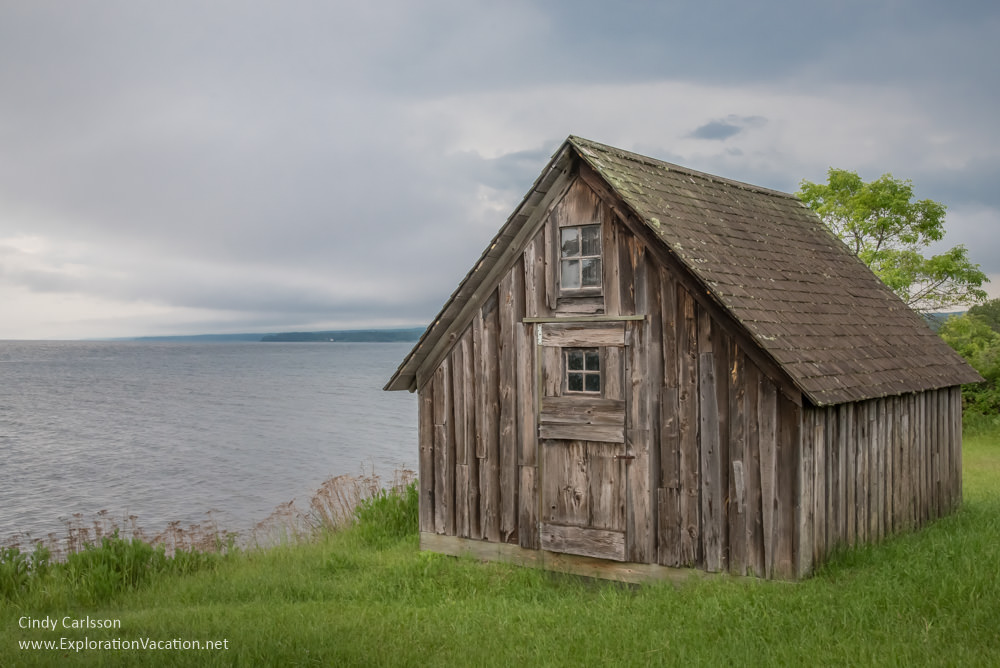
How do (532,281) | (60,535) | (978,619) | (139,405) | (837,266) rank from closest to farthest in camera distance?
(978,619) → (532,281) → (837,266) → (60,535) → (139,405)

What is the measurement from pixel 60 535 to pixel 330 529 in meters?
8.14

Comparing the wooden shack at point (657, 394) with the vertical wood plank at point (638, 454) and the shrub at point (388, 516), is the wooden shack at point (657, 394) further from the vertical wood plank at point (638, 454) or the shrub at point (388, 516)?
the shrub at point (388, 516)

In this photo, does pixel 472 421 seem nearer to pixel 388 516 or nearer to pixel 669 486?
pixel 669 486

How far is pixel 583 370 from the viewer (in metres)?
11.8

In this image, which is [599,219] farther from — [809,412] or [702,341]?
[809,412]

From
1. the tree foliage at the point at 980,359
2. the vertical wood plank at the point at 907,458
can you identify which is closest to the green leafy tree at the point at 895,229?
the tree foliage at the point at 980,359

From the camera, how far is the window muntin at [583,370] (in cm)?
1159

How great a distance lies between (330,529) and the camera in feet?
54.2

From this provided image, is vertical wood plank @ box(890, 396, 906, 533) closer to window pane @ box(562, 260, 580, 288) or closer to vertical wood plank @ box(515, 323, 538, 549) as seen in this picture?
window pane @ box(562, 260, 580, 288)

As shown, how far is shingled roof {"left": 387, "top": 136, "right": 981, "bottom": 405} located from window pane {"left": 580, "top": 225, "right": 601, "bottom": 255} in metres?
0.70

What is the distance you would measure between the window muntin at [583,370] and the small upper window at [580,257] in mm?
880

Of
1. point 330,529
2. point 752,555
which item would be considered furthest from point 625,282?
point 330,529

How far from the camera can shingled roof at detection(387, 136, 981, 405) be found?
1049 cm

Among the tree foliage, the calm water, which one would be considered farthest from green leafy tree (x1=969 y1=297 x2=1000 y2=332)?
the calm water
